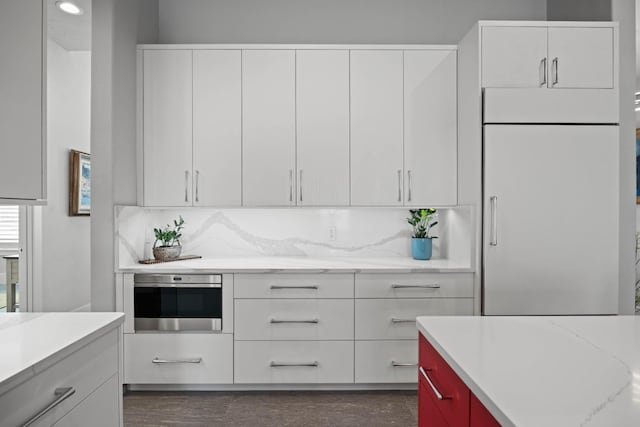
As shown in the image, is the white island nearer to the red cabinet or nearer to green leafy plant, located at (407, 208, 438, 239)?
the red cabinet

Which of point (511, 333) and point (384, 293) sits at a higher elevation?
point (511, 333)

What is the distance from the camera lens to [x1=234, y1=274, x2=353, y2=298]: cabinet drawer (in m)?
2.85

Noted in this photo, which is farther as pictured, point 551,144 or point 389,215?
point 389,215

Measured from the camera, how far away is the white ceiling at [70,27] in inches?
128

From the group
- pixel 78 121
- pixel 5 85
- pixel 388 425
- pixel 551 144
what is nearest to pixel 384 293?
pixel 388 425

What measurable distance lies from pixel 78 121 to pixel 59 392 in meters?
4.09

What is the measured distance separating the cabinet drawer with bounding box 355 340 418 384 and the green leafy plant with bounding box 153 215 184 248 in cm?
153

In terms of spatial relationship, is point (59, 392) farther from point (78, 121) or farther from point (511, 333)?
point (78, 121)

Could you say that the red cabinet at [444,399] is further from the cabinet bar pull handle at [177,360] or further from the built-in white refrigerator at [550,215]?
the cabinet bar pull handle at [177,360]

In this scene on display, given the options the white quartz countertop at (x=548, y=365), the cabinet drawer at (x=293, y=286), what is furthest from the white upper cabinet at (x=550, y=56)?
the white quartz countertop at (x=548, y=365)

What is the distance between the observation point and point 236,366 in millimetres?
2846

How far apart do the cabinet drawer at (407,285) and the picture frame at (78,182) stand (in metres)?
3.14

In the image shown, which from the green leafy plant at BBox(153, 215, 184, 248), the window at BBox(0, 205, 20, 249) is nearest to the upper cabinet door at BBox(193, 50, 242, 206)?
the green leafy plant at BBox(153, 215, 184, 248)

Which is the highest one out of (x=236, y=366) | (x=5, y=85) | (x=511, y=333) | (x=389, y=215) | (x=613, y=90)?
(x=613, y=90)
